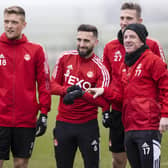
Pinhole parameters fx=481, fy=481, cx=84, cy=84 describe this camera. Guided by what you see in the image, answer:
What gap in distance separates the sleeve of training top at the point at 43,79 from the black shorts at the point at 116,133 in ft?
3.52

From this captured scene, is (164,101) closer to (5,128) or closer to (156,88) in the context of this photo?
(156,88)

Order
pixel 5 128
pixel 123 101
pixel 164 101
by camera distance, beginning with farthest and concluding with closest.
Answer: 1. pixel 5 128
2. pixel 123 101
3. pixel 164 101

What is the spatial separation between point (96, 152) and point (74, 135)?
0.35m

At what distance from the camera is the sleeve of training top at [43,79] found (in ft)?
19.3

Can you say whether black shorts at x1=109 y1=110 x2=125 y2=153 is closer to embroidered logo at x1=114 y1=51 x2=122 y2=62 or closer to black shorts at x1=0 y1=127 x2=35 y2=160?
embroidered logo at x1=114 y1=51 x2=122 y2=62

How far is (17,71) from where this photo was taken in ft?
19.0

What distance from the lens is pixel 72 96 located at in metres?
5.45

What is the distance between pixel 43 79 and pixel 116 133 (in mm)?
1408

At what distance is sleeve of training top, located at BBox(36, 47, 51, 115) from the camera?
5.88 metres

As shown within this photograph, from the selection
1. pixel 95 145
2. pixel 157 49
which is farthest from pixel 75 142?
pixel 157 49

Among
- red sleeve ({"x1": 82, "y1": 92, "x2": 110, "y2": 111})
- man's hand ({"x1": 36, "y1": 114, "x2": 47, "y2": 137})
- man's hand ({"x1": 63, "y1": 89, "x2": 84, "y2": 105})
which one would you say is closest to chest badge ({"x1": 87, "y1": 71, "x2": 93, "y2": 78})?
red sleeve ({"x1": 82, "y1": 92, "x2": 110, "y2": 111})

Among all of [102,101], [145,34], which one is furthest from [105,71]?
[145,34]

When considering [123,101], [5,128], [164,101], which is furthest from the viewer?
[5,128]

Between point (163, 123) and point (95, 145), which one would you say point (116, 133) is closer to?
point (95, 145)
